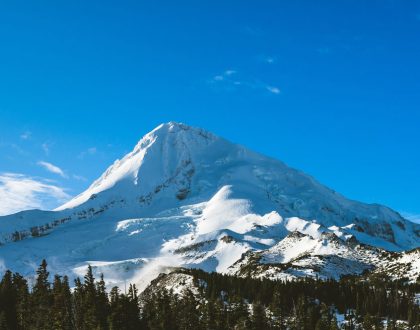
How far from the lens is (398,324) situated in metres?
152

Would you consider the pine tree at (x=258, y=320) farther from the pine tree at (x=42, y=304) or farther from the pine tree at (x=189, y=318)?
the pine tree at (x=42, y=304)

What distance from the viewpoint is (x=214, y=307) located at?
142 m

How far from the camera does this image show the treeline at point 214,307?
12650cm

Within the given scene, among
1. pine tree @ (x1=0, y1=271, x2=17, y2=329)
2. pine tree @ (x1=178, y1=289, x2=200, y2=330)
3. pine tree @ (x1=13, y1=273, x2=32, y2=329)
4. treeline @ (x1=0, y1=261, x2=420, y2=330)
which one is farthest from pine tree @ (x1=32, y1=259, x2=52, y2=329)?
pine tree @ (x1=178, y1=289, x2=200, y2=330)

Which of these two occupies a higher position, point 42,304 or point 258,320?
point 42,304

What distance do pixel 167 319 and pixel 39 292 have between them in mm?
30124

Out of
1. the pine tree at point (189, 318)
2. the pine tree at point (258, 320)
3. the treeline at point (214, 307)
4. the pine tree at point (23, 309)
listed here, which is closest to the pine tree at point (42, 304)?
the treeline at point (214, 307)

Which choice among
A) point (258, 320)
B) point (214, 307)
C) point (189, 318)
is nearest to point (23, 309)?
point (189, 318)

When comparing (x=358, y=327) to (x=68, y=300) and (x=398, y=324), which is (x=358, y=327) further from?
(x=68, y=300)

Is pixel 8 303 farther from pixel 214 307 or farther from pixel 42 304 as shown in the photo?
pixel 214 307

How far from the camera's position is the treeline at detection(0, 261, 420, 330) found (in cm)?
12650

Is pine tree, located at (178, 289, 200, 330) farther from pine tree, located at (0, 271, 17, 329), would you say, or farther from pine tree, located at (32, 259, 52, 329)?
pine tree, located at (0, 271, 17, 329)

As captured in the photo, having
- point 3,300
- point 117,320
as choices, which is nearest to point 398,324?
point 117,320

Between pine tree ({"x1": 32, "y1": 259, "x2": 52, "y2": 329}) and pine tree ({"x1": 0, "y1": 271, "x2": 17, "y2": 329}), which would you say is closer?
pine tree ({"x1": 32, "y1": 259, "x2": 52, "y2": 329})
